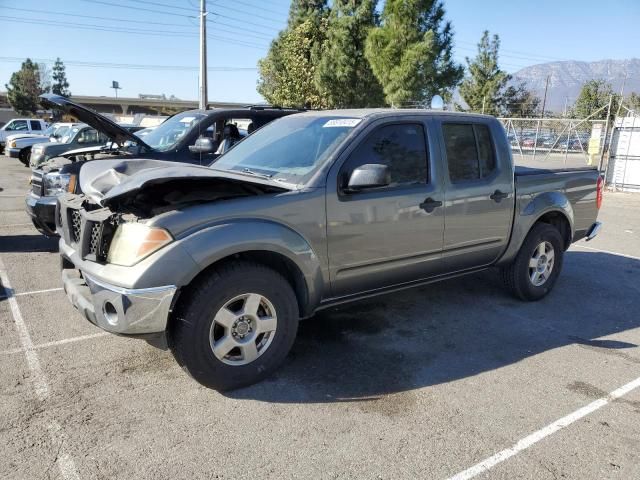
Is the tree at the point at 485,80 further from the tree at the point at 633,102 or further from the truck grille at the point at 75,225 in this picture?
the truck grille at the point at 75,225

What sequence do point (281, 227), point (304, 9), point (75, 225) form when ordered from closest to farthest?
point (281, 227) < point (75, 225) < point (304, 9)

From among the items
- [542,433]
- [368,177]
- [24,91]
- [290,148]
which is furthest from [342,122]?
[24,91]

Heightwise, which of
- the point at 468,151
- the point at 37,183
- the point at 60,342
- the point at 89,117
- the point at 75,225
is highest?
the point at 89,117

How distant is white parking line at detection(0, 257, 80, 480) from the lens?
101 inches

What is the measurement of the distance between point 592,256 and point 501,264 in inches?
129

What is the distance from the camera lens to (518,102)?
45656 mm

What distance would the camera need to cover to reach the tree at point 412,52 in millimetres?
18578

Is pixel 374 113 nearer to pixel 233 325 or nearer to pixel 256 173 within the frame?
pixel 256 173

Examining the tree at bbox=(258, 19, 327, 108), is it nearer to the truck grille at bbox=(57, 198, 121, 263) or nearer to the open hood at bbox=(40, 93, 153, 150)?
the open hood at bbox=(40, 93, 153, 150)

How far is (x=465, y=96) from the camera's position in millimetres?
35531

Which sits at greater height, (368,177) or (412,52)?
(412,52)

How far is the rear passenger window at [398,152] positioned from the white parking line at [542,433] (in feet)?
6.46

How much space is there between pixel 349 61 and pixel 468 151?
2040 cm

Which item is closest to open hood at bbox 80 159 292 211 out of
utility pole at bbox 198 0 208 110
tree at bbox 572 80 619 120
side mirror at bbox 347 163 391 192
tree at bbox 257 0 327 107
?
side mirror at bbox 347 163 391 192
